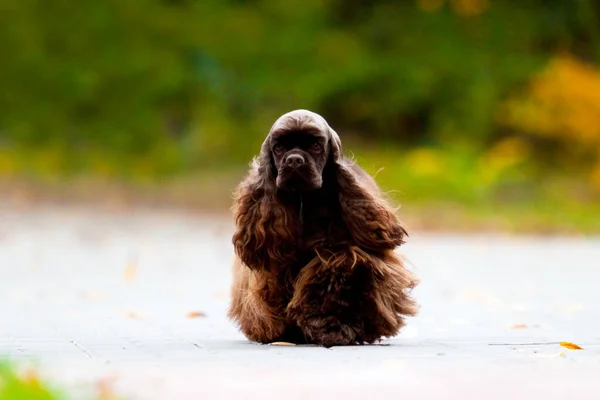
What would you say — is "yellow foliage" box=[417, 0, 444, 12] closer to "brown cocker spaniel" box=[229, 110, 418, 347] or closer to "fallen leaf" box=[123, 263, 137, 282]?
"fallen leaf" box=[123, 263, 137, 282]

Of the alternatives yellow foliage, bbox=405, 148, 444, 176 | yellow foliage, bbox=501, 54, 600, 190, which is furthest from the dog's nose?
yellow foliage, bbox=501, 54, 600, 190

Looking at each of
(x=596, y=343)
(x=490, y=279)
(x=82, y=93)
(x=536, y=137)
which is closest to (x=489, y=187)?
(x=536, y=137)

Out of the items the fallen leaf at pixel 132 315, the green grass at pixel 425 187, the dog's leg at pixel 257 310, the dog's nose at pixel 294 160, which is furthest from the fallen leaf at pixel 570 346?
the green grass at pixel 425 187

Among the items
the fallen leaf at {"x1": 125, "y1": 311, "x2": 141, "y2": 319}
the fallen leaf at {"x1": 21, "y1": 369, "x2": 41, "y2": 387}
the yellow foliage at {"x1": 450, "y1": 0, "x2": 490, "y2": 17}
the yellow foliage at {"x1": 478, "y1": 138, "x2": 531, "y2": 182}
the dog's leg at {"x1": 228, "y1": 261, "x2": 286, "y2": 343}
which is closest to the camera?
the fallen leaf at {"x1": 21, "y1": 369, "x2": 41, "y2": 387}

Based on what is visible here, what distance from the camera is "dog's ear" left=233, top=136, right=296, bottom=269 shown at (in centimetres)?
721

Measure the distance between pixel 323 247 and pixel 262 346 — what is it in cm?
65

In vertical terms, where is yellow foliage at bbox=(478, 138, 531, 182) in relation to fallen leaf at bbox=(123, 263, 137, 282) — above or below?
above

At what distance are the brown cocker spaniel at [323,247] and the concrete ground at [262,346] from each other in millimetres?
213

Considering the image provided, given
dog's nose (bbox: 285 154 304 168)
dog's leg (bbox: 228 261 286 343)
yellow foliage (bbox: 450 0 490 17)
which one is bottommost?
dog's leg (bbox: 228 261 286 343)

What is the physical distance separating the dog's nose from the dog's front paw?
92 cm

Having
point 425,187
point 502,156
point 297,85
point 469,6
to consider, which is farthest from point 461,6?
point 425,187

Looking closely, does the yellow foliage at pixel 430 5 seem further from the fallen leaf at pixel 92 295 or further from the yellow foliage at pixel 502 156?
the fallen leaf at pixel 92 295

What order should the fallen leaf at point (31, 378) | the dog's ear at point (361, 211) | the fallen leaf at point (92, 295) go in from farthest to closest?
the fallen leaf at point (92, 295)
the dog's ear at point (361, 211)
the fallen leaf at point (31, 378)

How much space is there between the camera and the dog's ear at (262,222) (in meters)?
7.21
